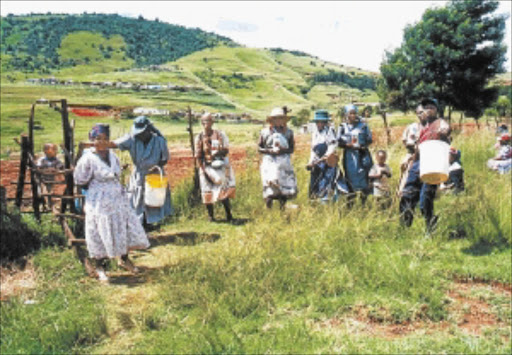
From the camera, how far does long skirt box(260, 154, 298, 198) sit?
22.0 ft

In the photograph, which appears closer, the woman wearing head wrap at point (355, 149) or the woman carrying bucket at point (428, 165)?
the woman carrying bucket at point (428, 165)

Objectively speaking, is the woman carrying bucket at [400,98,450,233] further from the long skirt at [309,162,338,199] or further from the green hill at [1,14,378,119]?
the green hill at [1,14,378,119]

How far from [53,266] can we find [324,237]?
3046 millimetres

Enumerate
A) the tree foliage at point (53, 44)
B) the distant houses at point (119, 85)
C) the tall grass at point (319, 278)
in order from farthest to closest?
1. the tree foliage at point (53, 44)
2. the distant houses at point (119, 85)
3. the tall grass at point (319, 278)

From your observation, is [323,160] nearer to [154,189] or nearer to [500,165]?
[154,189]

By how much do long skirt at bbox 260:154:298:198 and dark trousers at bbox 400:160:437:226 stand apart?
5.44ft

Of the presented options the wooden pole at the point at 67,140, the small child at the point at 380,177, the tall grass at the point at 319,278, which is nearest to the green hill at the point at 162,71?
the wooden pole at the point at 67,140

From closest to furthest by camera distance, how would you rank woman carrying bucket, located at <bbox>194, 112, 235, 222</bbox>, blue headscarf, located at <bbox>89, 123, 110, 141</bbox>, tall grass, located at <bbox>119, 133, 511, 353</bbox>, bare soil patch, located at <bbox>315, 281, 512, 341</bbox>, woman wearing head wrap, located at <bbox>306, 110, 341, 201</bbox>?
tall grass, located at <bbox>119, 133, 511, 353</bbox>, bare soil patch, located at <bbox>315, 281, 512, 341</bbox>, blue headscarf, located at <bbox>89, 123, 110, 141</bbox>, woman wearing head wrap, located at <bbox>306, 110, 341, 201</bbox>, woman carrying bucket, located at <bbox>194, 112, 235, 222</bbox>

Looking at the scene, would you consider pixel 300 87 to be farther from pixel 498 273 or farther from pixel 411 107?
pixel 498 273

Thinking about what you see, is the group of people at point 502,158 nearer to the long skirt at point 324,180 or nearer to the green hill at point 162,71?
the long skirt at point 324,180

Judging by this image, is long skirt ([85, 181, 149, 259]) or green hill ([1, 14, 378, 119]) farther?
green hill ([1, 14, 378, 119])

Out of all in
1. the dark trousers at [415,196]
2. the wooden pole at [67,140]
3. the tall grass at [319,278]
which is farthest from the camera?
the dark trousers at [415,196]

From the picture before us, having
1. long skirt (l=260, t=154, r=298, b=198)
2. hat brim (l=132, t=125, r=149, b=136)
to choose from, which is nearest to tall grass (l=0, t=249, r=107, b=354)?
hat brim (l=132, t=125, r=149, b=136)

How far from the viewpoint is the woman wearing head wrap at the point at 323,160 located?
656 centimetres
